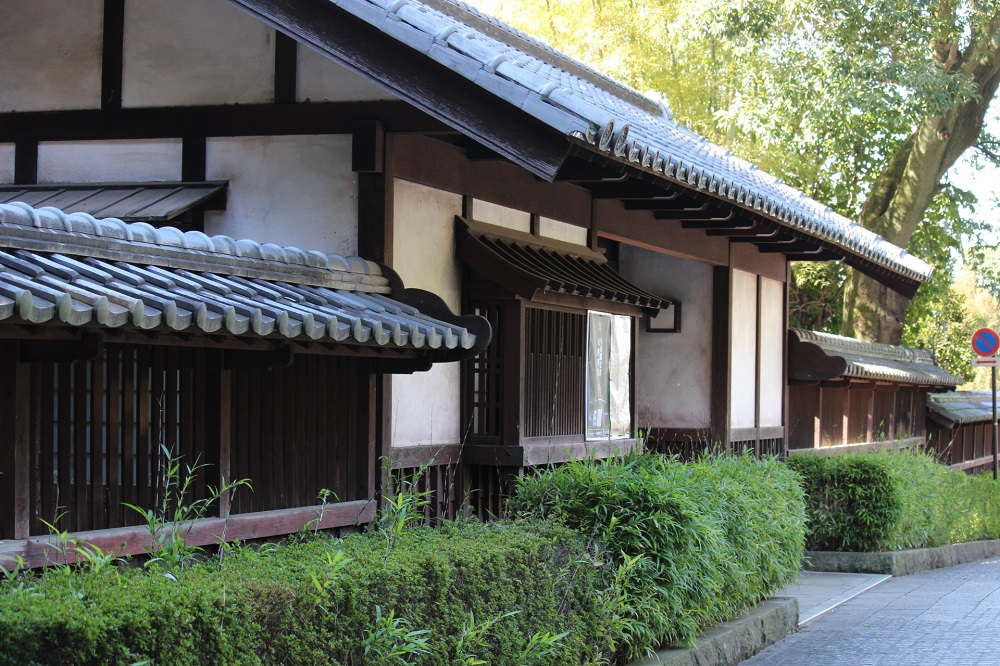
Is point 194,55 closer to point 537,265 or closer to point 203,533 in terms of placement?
point 537,265

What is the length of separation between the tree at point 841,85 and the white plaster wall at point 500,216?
1124 cm

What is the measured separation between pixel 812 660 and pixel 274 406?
4654 millimetres

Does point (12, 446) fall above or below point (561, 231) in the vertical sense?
below

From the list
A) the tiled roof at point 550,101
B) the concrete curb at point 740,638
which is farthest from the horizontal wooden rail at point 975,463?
the concrete curb at point 740,638

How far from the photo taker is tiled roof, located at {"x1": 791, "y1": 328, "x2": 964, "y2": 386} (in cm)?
1783

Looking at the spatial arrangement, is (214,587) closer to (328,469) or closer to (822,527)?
(328,469)

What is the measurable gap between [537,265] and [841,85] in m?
12.0

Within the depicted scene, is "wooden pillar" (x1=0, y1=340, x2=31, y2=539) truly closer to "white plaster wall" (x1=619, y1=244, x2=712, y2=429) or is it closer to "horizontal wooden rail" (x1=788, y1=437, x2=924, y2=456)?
"white plaster wall" (x1=619, y1=244, x2=712, y2=429)

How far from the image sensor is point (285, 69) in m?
8.98

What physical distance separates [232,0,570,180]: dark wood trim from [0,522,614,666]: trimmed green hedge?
2.51 meters

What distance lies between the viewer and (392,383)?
349 inches

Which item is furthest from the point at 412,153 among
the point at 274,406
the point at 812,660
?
the point at 812,660

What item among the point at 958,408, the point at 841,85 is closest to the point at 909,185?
the point at 841,85

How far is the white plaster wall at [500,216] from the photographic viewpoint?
10.1 m
